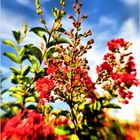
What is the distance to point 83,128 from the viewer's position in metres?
4.07

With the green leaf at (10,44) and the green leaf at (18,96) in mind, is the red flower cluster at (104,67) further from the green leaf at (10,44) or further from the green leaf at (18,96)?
the green leaf at (10,44)

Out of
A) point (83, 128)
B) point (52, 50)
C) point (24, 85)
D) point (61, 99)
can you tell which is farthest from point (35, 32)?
point (83, 128)

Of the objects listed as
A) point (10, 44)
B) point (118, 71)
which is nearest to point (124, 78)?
point (118, 71)

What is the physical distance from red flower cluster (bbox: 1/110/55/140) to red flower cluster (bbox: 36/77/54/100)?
0.65m

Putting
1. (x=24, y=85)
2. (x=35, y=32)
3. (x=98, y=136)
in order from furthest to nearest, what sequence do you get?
(x=35, y=32)
(x=24, y=85)
(x=98, y=136)

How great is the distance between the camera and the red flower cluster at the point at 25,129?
2783mm

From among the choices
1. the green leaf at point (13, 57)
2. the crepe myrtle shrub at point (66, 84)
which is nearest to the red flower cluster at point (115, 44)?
the crepe myrtle shrub at point (66, 84)

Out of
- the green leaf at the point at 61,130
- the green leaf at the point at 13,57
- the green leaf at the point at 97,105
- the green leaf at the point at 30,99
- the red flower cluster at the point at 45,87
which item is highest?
the green leaf at the point at 13,57

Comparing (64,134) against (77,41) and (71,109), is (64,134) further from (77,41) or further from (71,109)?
(77,41)

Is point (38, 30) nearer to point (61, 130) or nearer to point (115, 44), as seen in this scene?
point (115, 44)

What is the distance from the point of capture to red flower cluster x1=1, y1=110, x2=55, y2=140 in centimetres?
278

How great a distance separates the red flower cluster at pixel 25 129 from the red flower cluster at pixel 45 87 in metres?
0.65

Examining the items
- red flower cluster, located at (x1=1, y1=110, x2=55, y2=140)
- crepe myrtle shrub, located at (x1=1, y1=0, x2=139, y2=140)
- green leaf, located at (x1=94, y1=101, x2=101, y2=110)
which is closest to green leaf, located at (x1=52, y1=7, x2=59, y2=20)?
crepe myrtle shrub, located at (x1=1, y1=0, x2=139, y2=140)

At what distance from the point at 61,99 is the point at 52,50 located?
103 cm
